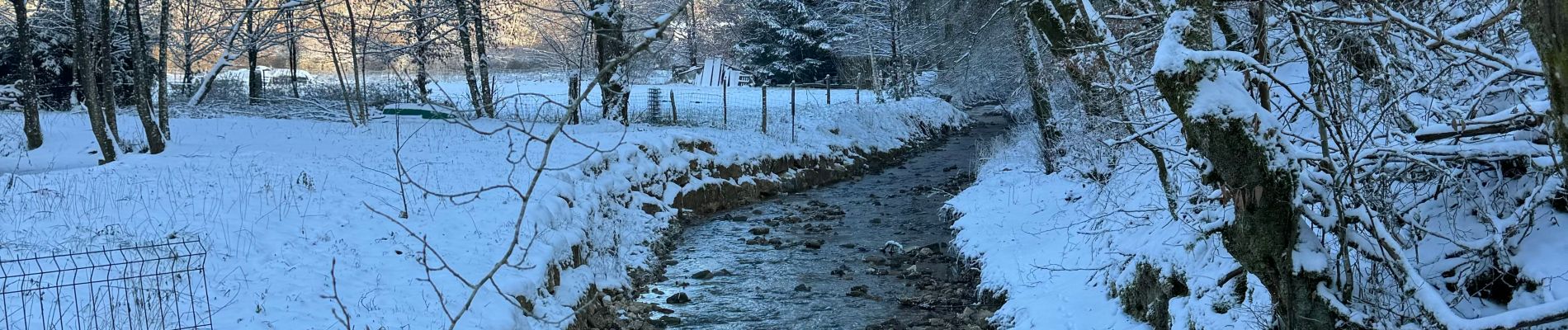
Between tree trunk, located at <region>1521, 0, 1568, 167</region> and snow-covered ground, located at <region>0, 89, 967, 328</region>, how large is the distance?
2.43m

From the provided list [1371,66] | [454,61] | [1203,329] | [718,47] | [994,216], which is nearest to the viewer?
[1371,66]

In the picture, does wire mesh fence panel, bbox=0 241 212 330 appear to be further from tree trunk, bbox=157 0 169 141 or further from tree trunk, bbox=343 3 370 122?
tree trunk, bbox=157 0 169 141

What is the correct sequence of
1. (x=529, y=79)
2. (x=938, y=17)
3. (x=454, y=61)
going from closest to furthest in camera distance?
(x=938, y=17)
(x=454, y=61)
(x=529, y=79)

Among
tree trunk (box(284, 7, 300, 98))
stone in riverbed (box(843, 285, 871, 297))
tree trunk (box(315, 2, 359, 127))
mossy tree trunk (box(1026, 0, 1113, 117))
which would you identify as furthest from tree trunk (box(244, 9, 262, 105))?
mossy tree trunk (box(1026, 0, 1113, 117))

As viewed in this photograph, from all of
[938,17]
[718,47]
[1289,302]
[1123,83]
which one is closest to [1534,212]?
[1289,302]

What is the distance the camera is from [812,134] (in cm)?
1850

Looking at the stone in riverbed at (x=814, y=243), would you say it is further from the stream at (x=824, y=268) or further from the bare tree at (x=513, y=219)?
the bare tree at (x=513, y=219)

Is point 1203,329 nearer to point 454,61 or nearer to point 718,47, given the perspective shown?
point 454,61

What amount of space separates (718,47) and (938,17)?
74.6 ft

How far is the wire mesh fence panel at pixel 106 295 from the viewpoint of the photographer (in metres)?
5.14

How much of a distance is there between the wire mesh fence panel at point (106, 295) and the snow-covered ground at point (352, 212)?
0.16 metres

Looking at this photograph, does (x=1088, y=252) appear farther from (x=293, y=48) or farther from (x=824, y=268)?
(x=293, y=48)

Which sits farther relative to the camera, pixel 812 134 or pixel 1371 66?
pixel 812 134

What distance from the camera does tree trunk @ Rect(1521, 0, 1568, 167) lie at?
83.7 inches
